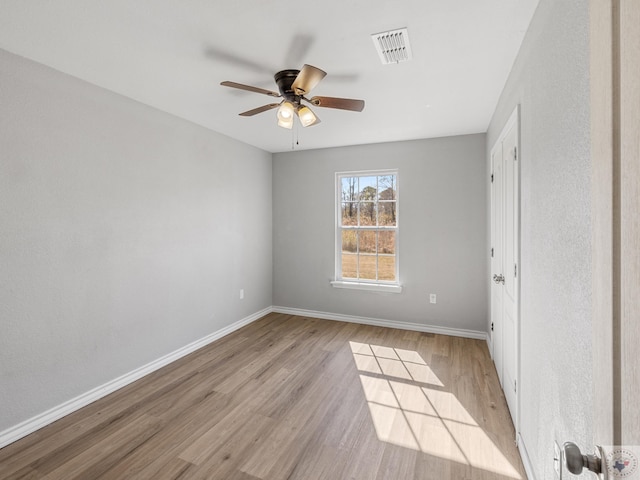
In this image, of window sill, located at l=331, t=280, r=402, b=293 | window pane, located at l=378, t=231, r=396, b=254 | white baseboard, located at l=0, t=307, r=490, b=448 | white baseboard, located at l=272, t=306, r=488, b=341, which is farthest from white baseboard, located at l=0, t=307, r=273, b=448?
window pane, located at l=378, t=231, r=396, b=254

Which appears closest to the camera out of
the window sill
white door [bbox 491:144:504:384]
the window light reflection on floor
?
the window light reflection on floor

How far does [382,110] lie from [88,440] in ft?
11.7

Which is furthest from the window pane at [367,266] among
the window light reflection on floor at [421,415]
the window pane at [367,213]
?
the window light reflection on floor at [421,415]

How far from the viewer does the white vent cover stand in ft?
6.22

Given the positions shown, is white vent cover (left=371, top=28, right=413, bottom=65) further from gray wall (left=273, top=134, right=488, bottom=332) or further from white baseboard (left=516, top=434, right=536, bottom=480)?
white baseboard (left=516, top=434, right=536, bottom=480)

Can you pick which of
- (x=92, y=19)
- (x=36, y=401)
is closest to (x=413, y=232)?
(x=92, y=19)

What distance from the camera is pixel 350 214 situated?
471 centimetres

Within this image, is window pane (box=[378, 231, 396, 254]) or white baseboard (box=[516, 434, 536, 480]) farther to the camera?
window pane (box=[378, 231, 396, 254])

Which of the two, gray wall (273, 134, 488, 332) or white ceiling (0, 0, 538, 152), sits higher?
white ceiling (0, 0, 538, 152)

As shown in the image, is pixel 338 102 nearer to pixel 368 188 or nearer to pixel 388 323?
pixel 368 188

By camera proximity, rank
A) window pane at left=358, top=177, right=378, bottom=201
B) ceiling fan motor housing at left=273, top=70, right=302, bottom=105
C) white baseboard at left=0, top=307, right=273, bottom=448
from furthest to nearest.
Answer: window pane at left=358, top=177, right=378, bottom=201, ceiling fan motor housing at left=273, top=70, right=302, bottom=105, white baseboard at left=0, top=307, right=273, bottom=448

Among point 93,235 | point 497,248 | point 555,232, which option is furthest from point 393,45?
point 93,235

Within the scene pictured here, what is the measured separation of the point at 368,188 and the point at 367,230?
61 centimetres

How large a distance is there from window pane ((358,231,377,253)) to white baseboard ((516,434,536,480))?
2.85 m
